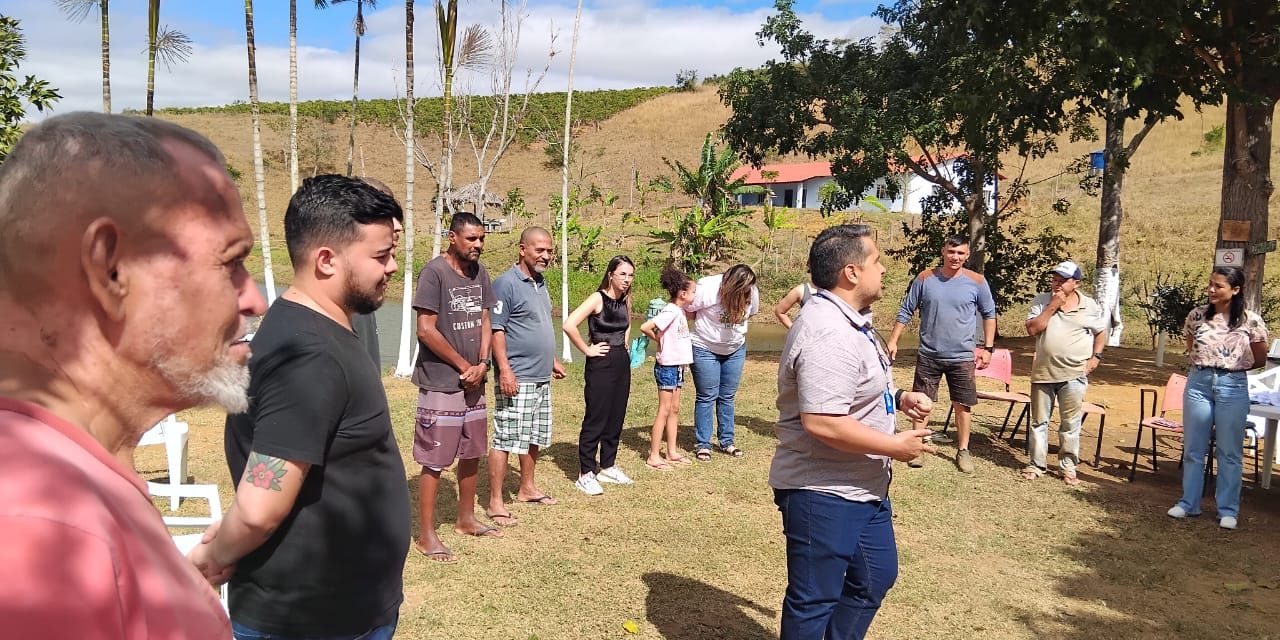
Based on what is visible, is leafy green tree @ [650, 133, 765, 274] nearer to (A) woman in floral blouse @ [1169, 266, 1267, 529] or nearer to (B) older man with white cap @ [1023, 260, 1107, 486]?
(B) older man with white cap @ [1023, 260, 1107, 486]

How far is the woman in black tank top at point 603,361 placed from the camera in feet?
20.9

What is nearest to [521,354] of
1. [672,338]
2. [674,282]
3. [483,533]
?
[483,533]

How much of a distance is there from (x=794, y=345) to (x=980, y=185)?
12.7 metres

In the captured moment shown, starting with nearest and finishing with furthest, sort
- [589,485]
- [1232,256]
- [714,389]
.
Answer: [589,485] → [714,389] → [1232,256]

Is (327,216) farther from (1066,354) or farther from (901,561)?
(1066,354)

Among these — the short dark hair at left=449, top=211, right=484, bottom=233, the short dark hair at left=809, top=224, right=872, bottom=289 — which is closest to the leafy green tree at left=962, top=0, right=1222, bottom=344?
the short dark hair at left=809, top=224, right=872, bottom=289

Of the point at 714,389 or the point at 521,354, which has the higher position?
the point at 521,354

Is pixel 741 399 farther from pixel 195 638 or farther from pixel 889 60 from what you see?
pixel 195 638

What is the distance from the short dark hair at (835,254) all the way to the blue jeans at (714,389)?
13.5ft

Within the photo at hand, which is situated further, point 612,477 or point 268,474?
point 612,477

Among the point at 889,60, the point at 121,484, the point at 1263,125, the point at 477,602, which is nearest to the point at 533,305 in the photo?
the point at 477,602

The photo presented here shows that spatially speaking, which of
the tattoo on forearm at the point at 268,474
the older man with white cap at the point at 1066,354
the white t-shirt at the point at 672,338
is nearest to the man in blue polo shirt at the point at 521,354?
the white t-shirt at the point at 672,338

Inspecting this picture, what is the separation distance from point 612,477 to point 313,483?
4757mm

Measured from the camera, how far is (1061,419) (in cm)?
685
